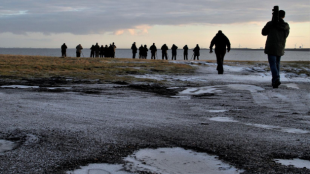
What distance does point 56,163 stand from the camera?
10.1ft

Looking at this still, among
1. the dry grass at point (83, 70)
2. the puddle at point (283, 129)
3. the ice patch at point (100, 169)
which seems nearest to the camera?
the ice patch at point (100, 169)

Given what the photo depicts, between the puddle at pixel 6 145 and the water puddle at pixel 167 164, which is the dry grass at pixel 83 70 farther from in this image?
the water puddle at pixel 167 164

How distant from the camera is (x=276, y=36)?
9.00 m

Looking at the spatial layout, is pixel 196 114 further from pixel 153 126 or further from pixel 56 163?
pixel 56 163

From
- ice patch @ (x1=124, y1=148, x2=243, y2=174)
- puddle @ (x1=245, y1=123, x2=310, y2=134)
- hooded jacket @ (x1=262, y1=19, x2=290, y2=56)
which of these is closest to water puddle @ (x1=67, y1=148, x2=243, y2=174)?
ice patch @ (x1=124, y1=148, x2=243, y2=174)

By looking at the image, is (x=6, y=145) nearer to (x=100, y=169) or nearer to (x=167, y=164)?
(x=100, y=169)

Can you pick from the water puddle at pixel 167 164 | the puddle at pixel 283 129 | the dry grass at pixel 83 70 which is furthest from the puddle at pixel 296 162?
the dry grass at pixel 83 70

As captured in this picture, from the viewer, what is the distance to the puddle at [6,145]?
11.2 ft

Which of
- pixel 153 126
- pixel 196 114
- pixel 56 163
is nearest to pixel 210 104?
pixel 196 114

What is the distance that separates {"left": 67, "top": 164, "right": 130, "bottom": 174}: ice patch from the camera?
9.55ft

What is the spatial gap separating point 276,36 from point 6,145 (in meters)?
7.57

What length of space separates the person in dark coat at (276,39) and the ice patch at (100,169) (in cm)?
700

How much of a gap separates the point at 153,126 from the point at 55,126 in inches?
52.2

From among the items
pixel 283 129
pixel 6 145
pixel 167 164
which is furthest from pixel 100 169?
pixel 283 129
